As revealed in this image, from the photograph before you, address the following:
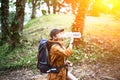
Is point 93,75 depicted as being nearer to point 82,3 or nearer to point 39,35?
point 82,3

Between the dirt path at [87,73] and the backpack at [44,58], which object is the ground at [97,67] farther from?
the backpack at [44,58]

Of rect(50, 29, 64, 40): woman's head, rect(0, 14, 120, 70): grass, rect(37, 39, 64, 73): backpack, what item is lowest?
rect(0, 14, 120, 70): grass

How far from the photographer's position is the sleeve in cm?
646

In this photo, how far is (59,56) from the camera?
21.9 ft

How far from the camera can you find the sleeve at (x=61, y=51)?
255 inches

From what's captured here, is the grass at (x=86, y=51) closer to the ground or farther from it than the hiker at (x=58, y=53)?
closer to the ground

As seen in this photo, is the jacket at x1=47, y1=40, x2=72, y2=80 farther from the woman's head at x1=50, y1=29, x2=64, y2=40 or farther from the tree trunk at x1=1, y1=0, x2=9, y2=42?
the tree trunk at x1=1, y1=0, x2=9, y2=42

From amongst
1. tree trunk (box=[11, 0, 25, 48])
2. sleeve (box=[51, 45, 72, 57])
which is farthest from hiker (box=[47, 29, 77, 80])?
tree trunk (box=[11, 0, 25, 48])

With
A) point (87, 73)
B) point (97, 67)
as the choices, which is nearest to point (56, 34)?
point (87, 73)

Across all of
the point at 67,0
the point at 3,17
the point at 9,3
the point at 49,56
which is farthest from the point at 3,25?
the point at 67,0

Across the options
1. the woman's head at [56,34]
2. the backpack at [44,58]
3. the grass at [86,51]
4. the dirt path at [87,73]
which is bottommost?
the dirt path at [87,73]

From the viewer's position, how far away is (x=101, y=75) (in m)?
11.5

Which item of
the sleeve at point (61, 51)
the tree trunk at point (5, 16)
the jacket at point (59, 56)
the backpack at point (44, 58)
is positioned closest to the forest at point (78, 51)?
the tree trunk at point (5, 16)

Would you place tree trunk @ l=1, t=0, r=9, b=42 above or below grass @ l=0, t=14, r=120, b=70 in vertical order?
above
